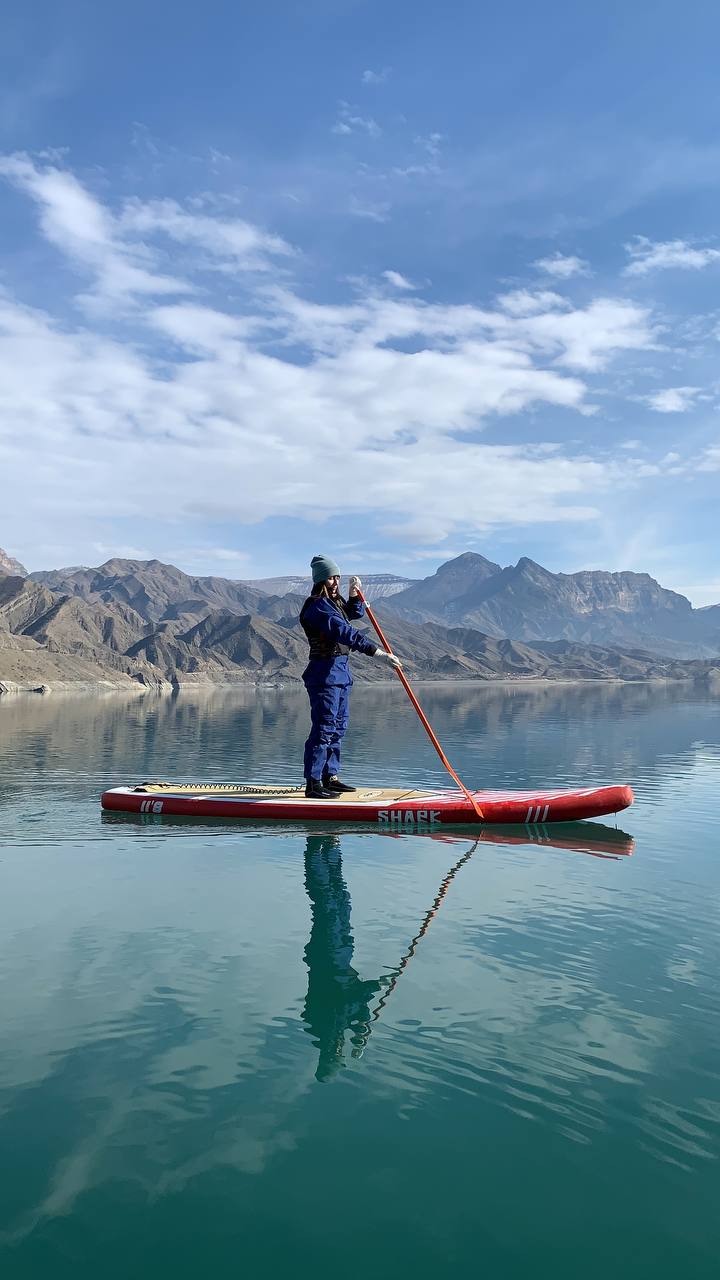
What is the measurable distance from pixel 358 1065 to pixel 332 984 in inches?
86.2

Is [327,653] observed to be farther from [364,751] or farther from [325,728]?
[364,751]

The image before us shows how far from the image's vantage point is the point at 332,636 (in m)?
20.0

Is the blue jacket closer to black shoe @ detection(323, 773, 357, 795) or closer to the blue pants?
the blue pants

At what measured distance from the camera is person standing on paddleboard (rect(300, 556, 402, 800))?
20.0 meters

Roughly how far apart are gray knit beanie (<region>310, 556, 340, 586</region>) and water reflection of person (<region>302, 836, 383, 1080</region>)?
334 inches

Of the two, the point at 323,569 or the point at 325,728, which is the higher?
Result: the point at 323,569

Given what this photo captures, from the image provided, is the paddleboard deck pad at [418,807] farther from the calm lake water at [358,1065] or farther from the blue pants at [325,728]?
the calm lake water at [358,1065]

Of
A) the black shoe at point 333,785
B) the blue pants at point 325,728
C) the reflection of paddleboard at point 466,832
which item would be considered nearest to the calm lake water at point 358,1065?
the reflection of paddleboard at point 466,832

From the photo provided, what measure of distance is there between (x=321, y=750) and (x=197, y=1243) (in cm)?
1620

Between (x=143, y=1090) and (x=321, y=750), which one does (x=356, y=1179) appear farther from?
(x=321, y=750)

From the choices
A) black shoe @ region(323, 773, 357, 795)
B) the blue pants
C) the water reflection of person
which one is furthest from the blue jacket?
the water reflection of person

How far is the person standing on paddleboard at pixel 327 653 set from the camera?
65.7ft

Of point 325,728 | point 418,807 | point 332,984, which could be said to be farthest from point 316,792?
point 332,984

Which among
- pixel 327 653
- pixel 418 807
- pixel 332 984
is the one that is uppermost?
pixel 327 653
